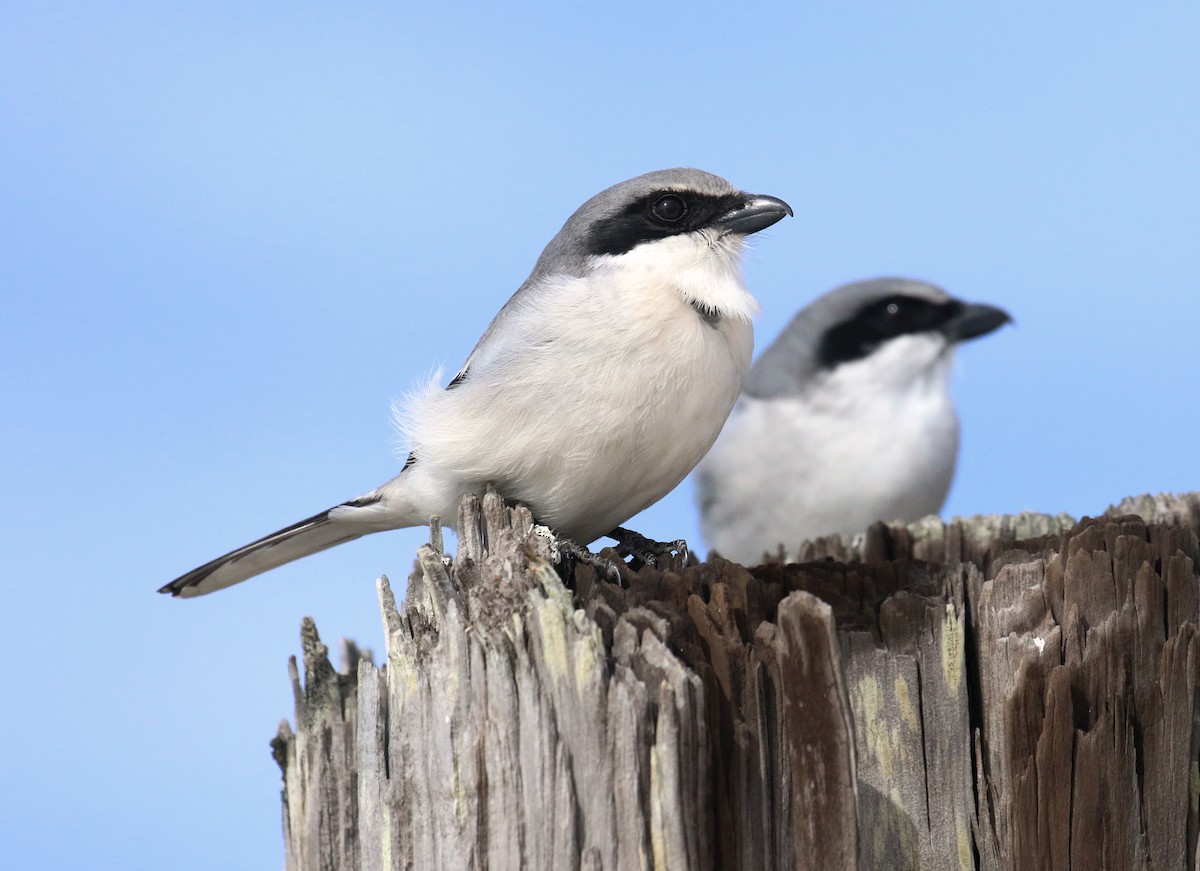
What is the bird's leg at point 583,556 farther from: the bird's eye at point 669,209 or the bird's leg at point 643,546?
the bird's eye at point 669,209

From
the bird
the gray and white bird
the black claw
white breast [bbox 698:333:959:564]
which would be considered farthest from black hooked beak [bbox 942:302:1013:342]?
the black claw

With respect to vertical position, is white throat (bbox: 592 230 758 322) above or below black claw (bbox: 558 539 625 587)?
above

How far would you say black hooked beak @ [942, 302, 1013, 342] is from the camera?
7.07m

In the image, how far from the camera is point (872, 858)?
7.89 feet

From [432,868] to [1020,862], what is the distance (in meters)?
1.11

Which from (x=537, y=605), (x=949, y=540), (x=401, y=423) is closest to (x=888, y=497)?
(x=949, y=540)

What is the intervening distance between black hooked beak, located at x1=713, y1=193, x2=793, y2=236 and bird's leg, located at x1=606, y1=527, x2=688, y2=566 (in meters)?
0.88

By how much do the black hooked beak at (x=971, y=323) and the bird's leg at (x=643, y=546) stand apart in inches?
159

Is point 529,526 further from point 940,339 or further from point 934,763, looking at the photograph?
point 940,339

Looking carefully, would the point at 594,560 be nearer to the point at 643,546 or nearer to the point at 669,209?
the point at 643,546

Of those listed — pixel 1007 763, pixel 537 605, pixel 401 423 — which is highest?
pixel 401 423

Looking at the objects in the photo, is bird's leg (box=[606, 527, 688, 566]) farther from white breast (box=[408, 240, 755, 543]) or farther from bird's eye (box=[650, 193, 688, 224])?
bird's eye (box=[650, 193, 688, 224])

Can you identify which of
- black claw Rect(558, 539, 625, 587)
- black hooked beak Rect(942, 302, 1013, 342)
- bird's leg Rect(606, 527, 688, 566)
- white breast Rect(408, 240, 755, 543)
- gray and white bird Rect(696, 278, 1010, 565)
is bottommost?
black claw Rect(558, 539, 625, 587)

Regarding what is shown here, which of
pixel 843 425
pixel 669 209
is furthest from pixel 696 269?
pixel 843 425
